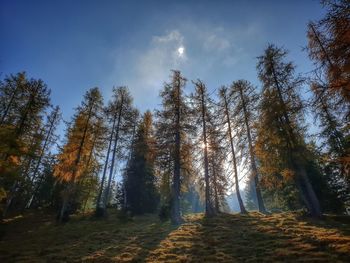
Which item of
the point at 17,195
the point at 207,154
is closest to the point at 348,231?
the point at 207,154

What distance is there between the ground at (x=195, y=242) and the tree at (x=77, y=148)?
3.81 metres

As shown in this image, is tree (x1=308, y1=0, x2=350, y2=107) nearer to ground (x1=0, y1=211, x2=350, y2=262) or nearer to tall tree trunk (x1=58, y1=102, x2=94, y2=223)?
ground (x1=0, y1=211, x2=350, y2=262)

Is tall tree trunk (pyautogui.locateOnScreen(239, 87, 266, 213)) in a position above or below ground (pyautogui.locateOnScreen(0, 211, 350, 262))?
above

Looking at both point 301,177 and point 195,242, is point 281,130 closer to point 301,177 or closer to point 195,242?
point 301,177

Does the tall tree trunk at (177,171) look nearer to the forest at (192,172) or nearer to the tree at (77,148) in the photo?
the forest at (192,172)

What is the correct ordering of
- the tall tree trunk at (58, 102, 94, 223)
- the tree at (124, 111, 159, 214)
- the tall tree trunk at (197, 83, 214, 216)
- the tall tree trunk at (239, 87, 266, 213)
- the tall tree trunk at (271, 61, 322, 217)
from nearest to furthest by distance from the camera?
the tall tree trunk at (271, 61, 322, 217), the tall tree trunk at (197, 83, 214, 216), the tall tree trunk at (239, 87, 266, 213), the tall tree trunk at (58, 102, 94, 223), the tree at (124, 111, 159, 214)

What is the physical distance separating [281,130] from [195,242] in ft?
35.7

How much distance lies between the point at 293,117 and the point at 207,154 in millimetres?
7896

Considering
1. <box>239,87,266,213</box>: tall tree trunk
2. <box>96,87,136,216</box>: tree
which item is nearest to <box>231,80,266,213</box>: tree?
<box>239,87,266,213</box>: tall tree trunk

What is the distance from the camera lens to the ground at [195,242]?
9688mm

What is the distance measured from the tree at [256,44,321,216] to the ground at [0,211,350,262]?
320 cm

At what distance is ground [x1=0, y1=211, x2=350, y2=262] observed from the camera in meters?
9.69

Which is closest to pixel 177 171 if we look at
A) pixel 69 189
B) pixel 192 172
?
pixel 192 172

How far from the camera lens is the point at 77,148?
78.9ft
